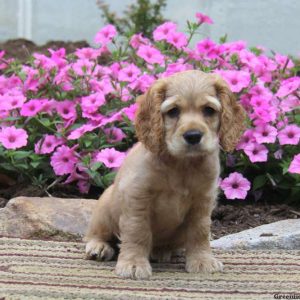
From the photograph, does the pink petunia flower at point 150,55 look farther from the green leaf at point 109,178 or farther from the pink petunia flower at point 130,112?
the green leaf at point 109,178

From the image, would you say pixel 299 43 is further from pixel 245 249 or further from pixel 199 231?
pixel 199 231

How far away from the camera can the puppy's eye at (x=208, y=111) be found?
11.7 feet

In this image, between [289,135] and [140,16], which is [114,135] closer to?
[289,135]

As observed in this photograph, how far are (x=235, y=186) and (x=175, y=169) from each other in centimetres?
179

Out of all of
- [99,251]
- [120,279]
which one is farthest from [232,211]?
[120,279]

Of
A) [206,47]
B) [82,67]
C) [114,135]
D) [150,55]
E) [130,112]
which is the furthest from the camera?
[206,47]

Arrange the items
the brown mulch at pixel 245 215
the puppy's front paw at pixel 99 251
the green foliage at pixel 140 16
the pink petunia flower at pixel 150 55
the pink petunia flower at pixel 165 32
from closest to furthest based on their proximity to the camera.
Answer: the puppy's front paw at pixel 99 251
the brown mulch at pixel 245 215
the pink petunia flower at pixel 150 55
the pink petunia flower at pixel 165 32
the green foliage at pixel 140 16

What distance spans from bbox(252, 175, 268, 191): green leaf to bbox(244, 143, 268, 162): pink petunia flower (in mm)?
210

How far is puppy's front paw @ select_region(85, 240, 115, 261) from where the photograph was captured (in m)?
3.98

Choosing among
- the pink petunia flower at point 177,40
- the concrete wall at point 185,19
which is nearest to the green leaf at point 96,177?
the pink petunia flower at point 177,40

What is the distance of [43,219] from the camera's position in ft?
15.7

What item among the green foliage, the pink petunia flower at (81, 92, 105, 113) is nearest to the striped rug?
the pink petunia flower at (81, 92, 105, 113)

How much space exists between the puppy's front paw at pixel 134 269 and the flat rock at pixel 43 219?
1174 millimetres

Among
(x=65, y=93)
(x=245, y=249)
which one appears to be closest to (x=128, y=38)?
(x=65, y=93)
